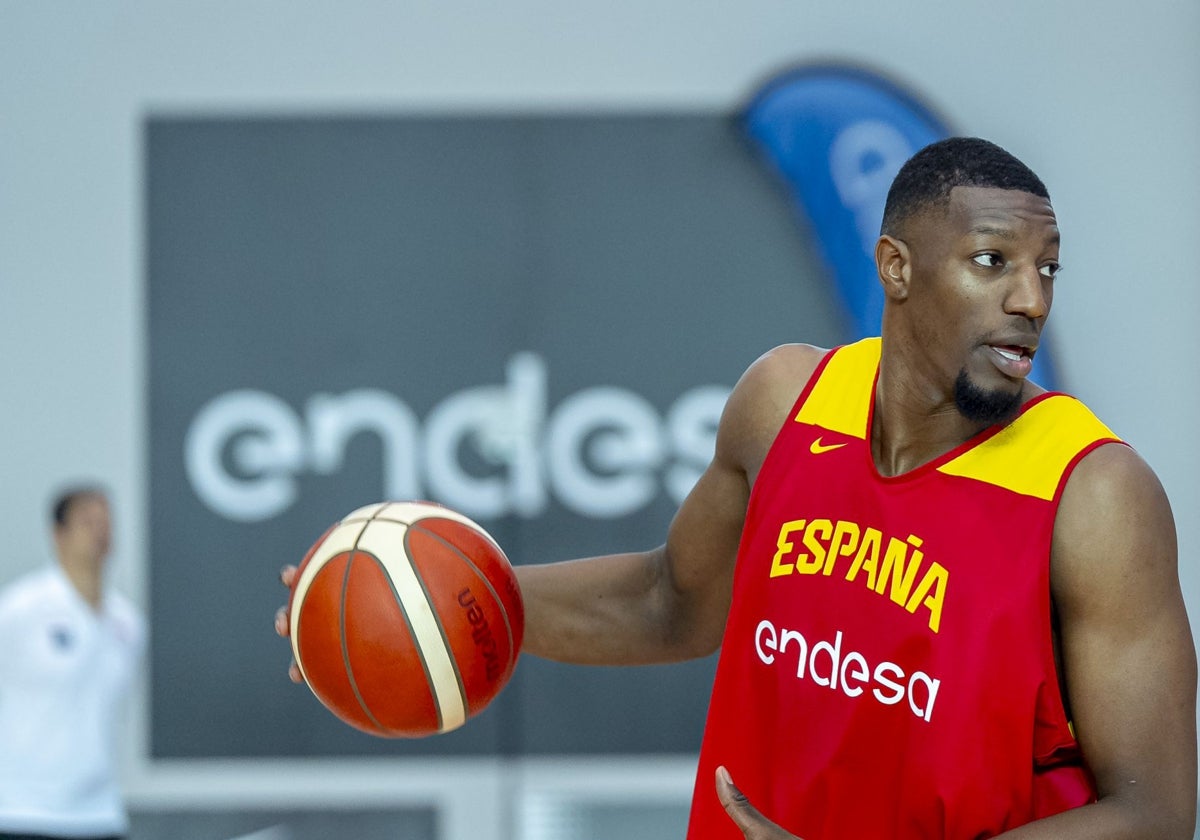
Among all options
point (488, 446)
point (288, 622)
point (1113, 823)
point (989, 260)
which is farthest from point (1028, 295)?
point (488, 446)

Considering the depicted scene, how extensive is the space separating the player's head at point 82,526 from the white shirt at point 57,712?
0.33 ft

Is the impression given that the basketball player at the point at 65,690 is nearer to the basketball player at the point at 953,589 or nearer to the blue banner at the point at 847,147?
the blue banner at the point at 847,147

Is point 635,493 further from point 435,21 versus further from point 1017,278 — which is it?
point 1017,278

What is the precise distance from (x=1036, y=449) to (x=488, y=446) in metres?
3.95

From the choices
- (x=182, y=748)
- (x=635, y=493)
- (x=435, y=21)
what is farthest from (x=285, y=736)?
(x=435, y=21)

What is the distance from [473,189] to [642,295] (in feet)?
2.63

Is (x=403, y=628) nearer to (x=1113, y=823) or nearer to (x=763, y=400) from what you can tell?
(x=763, y=400)

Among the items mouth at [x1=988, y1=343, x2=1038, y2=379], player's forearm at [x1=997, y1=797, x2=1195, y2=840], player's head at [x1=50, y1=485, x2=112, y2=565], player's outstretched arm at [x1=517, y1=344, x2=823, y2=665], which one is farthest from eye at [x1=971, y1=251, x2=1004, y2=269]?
player's head at [x1=50, y1=485, x2=112, y2=565]

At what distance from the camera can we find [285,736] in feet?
18.6

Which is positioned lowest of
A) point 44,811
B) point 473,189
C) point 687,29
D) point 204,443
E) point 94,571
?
point 44,811

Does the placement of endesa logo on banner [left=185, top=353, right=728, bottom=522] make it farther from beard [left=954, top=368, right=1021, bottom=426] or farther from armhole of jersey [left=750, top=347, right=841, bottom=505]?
beard [left=954, top=368, right=1021, bottom=426]

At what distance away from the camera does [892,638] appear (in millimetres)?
1850

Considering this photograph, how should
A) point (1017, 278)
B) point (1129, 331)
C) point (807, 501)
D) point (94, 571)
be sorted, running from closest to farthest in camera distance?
point (1017, 278), point (807, 501), point (94, 571), point (1129, 331)

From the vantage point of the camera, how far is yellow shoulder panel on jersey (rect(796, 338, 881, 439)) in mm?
2059
